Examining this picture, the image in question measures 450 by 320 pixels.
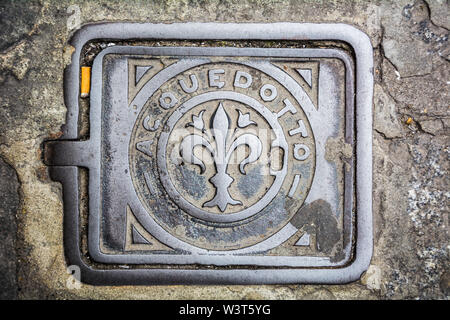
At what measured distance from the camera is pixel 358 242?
1.41 m

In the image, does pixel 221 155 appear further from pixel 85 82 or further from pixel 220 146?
pixel 85 82

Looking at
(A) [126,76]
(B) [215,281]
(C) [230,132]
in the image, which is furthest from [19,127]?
(B) [215,281]

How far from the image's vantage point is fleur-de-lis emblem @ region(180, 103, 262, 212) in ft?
4.58

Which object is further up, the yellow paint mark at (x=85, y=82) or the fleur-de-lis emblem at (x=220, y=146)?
the yellow paint mark at (x=85, y=82)

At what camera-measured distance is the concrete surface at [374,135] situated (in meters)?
1.41

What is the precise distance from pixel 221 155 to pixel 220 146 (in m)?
0.03

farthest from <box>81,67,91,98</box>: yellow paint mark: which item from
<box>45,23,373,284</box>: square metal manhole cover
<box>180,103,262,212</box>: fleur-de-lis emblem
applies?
<box>180,103,262,212</box>: fleur-de-lis emblem

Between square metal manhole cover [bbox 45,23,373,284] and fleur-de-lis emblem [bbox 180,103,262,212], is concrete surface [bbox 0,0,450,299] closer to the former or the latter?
square metal manhole cover [bbox 45,23,373,284]

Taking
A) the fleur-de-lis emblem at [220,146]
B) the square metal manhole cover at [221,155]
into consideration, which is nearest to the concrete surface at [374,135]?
the square metal manhole cover at [221,155]

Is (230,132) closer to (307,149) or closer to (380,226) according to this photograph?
(307,149)

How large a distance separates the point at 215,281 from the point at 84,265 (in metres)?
0.51

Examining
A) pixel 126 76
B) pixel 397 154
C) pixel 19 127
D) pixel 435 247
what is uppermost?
pixel 126 76

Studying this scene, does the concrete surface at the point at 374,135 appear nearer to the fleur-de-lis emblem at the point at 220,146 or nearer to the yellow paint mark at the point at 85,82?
the yellow paint mark at the point at 85,82

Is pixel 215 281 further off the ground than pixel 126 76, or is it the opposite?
pixel 126 76
